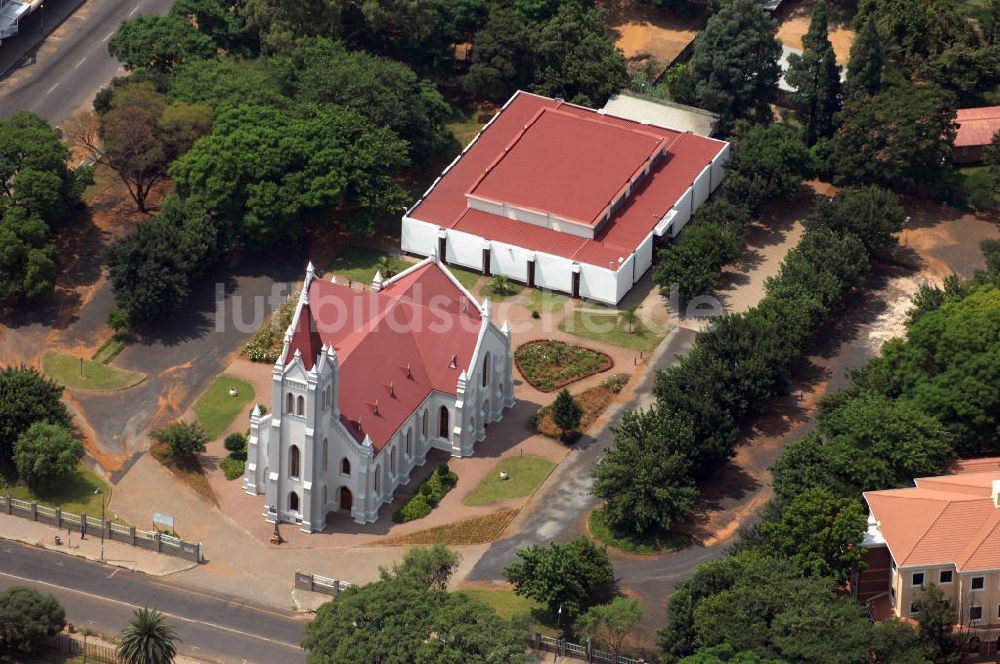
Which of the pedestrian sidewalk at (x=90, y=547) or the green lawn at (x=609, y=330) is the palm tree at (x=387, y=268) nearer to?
the green lawn at (x=609, y=330)

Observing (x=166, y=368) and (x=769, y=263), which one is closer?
(x=166, y=368)

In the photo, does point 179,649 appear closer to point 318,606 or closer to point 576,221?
point 318,606

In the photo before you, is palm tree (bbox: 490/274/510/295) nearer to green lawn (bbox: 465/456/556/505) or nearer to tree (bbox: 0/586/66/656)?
green lawn (bbox: 465/456/556/505)

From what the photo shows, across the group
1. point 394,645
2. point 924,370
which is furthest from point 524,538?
point 924,370

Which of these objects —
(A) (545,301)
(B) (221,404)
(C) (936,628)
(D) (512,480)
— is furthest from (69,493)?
(C) (936,628)

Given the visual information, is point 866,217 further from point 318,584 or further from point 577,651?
point 318,584

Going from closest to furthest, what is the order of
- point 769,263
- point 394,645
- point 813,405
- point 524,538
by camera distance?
point 394,645 < point 524,538 < point 813,405 < point 769,263

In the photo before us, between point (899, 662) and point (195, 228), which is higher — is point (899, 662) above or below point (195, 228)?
below
